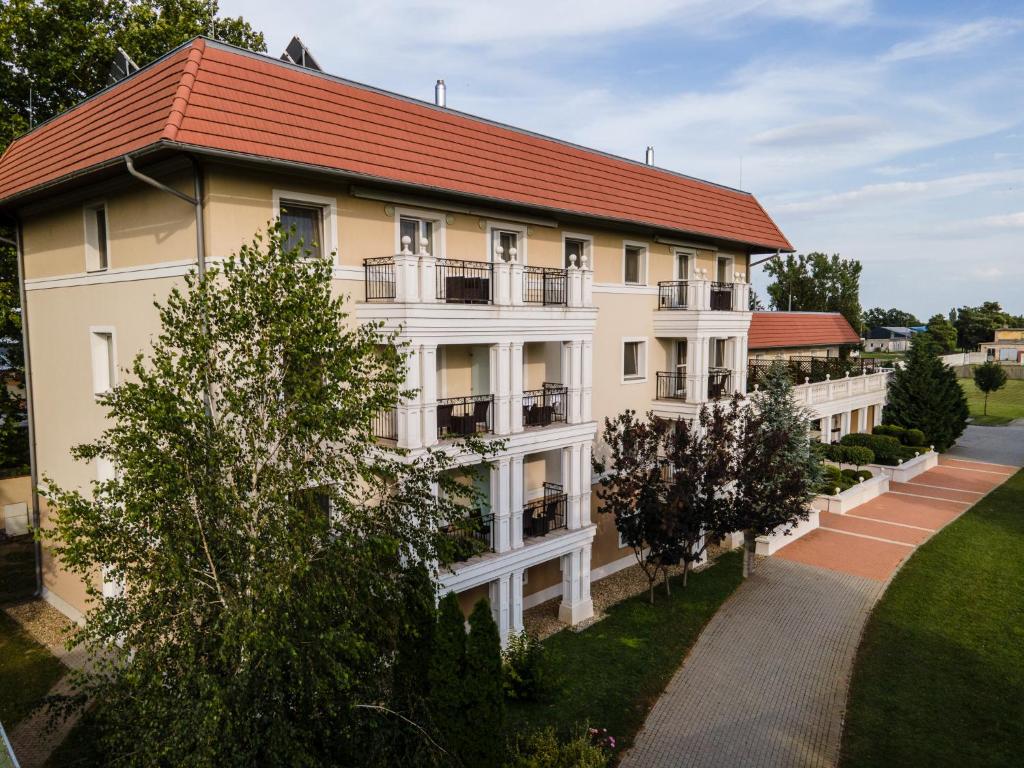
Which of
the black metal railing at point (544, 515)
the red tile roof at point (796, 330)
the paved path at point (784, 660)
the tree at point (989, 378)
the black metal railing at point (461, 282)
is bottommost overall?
the paved path at point (784, 660)

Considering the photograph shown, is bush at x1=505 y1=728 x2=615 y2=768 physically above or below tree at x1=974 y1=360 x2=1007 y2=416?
below

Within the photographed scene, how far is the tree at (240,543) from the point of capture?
6086 mm

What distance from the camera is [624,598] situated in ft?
58.4

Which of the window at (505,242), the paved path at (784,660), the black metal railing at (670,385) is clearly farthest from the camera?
the black metal railing at (670,385)

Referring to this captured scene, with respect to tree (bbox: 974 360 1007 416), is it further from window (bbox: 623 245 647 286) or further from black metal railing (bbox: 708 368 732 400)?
window (bbox: 623 245 647 286)

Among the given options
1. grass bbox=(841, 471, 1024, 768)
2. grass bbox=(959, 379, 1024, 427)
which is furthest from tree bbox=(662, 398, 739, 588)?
grass bbox=(959, 379, 1024, 427)

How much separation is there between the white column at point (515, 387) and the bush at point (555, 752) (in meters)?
6.00

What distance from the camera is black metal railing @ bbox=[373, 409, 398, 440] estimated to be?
13.3 meters

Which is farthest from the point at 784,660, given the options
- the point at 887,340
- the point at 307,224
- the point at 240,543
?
the point at 887,340

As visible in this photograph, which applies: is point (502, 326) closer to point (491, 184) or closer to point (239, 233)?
point (491, 184)

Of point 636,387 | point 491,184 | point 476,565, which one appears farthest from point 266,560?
point 636,387

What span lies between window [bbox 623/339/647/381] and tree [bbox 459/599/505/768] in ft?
37.0

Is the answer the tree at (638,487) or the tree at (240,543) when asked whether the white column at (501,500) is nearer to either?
the tree at (638,487)

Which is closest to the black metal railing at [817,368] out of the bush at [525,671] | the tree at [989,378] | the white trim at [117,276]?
the tree at [989,378]
